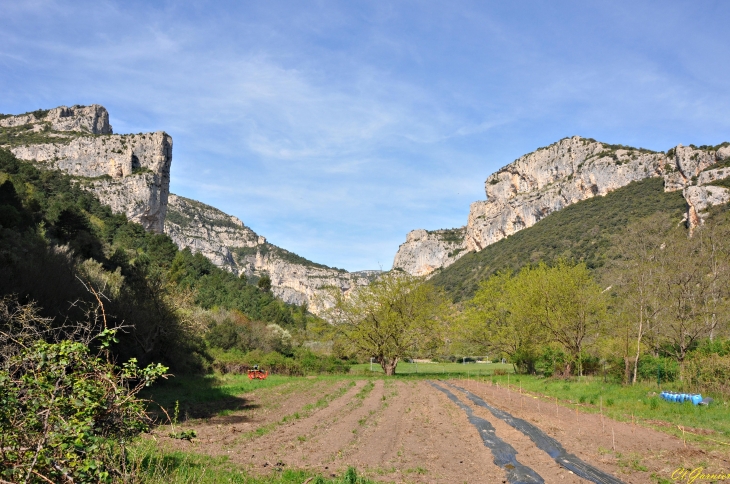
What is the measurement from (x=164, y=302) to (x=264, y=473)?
82.1ft

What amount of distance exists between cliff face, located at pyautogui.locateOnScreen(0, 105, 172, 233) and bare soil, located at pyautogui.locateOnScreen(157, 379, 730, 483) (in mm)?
95004

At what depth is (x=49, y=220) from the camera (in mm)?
48812

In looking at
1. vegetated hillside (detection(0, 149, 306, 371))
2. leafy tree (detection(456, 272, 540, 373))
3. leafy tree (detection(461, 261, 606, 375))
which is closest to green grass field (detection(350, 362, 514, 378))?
leafy tree (detection(456, 272, 540, 373))

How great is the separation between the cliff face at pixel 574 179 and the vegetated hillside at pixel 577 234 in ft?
14.1

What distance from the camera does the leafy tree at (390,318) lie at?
44.9 meters

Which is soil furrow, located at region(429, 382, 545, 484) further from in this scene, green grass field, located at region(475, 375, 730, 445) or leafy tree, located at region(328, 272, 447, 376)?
leafy tree, located at region(328, 272, 447, 376)

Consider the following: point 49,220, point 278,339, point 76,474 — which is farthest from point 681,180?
point 76,474

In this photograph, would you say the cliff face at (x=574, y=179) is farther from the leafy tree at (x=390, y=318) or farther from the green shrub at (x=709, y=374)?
the green shrub at (x=709, y=374)

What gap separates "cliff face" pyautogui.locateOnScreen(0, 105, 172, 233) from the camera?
102m

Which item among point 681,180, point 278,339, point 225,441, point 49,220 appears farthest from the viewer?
point 681,180

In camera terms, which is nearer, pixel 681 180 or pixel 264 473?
pixel 264 473

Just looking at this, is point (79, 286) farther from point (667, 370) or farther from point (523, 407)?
point (667, 370)

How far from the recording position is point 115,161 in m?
108

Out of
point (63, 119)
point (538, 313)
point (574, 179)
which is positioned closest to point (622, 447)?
point (538, 313)
